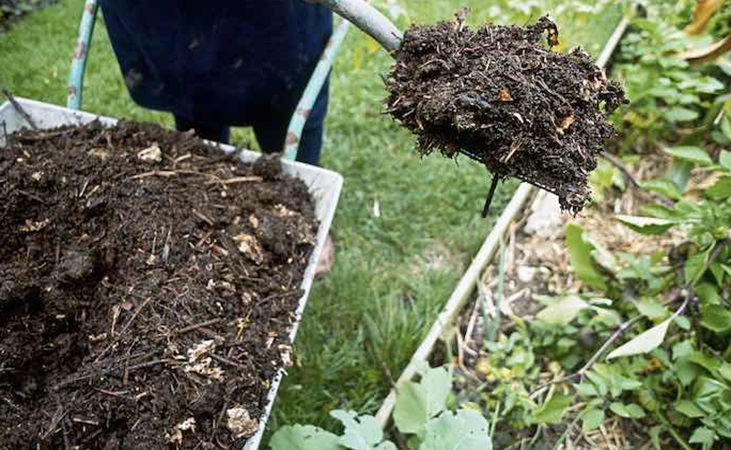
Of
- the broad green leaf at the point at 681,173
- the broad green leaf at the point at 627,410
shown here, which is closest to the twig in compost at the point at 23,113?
the broad green leaf at the point at 627,410

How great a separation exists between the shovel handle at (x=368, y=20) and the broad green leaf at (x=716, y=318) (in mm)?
1009

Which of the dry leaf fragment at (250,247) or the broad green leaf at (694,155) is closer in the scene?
the dry leaf fragment at (250,247)

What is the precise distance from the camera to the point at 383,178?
2.59 metres

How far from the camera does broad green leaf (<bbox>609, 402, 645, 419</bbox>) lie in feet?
5.41

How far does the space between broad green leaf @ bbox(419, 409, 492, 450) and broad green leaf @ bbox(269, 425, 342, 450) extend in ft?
0.59

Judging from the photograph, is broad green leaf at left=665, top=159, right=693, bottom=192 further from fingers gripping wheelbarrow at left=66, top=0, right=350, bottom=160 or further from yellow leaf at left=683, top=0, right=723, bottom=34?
fingers gripping wheelbarrow at left=66, top=0, right=350, bottom=160

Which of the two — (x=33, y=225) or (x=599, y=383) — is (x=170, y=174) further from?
(x=599, y=383)

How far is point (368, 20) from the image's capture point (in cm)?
121

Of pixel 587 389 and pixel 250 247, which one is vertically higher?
pixel 250 247

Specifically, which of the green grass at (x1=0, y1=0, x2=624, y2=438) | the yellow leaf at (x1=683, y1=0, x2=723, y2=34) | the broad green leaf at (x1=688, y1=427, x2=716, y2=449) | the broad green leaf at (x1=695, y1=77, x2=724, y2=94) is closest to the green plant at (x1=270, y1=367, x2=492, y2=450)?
the green grass at (x1=0, y1=0, x2=624, y2=438)

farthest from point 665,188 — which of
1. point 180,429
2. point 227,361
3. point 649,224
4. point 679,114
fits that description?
point 180,429

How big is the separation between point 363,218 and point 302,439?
117 cm

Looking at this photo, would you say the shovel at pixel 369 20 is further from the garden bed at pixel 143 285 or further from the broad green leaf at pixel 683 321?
the broad green leaf at pixel 683 321

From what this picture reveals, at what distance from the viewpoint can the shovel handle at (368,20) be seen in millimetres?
1211
